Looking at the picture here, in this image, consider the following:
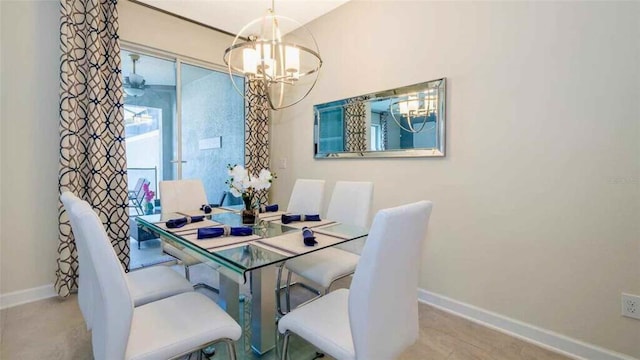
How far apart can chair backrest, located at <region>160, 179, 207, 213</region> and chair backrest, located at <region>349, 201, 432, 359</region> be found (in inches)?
78.5

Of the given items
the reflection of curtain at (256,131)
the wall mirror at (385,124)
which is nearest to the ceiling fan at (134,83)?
the reflection of curtain at (256,131)

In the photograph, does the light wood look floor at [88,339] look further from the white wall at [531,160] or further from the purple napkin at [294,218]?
the purple napkin at [294,218]

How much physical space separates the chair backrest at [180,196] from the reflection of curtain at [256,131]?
1.03 metres

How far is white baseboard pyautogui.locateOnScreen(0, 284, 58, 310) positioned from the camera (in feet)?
7.72

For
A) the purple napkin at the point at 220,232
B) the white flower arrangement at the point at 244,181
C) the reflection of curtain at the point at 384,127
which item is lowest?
the purple napkin at the point at 220,232

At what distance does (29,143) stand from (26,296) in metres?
1.24

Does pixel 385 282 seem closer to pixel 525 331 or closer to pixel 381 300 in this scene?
pixel 381 300

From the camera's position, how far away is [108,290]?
100 centimetres

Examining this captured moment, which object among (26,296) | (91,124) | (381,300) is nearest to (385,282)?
(381,300)

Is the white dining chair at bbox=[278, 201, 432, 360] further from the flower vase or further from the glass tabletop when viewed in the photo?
the flower vase

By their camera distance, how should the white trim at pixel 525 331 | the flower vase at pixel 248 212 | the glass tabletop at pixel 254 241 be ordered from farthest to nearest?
the flower vase at pixel 248 212 < the white trim at pixel 525 331 < the glass tabletop at pixel 254 241

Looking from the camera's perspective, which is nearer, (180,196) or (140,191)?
(180,196)

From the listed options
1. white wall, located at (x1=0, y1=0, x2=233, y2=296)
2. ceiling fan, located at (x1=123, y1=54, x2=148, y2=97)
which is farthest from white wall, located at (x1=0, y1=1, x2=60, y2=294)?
ceiling fan, located at (x1=123, y1=54, x2=148, y2=97)

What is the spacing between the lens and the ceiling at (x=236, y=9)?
3006 millimetres
